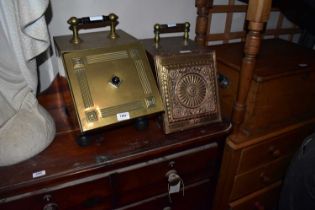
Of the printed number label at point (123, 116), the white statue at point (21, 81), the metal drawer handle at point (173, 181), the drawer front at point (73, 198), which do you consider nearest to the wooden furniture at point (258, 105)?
the metal drawer handle at point (173, 181)

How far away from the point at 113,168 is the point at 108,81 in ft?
0.87

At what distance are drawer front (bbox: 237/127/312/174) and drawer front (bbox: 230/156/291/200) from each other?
32 mm

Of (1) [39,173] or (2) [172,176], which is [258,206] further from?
(1) [39,173]

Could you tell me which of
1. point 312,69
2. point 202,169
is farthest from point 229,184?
point 312,69

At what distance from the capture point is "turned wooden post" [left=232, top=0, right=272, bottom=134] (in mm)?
812

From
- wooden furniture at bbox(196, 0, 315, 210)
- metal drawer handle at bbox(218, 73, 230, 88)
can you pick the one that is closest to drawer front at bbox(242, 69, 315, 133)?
wooden furniture at bbox(196, 0, 315, 210)

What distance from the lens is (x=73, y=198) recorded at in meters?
0.76

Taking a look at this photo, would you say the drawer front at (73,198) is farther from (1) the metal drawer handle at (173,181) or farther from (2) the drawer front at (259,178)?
(2) the drawer front at (259,178)

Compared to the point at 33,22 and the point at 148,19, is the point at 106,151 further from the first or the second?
the point at 148,19

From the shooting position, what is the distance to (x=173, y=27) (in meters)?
0.99

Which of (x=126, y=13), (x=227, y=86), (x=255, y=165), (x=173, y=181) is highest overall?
(x=126, y=13)

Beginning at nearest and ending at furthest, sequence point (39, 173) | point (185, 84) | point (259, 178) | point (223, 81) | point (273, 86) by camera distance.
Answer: point (39, 173) → point (185, 84) → point (273, 86) → point (223, 81) → point (259, 178)

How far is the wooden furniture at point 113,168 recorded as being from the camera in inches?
27.6

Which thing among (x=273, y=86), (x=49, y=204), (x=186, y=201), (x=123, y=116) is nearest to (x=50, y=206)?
(x=49, y=204)
